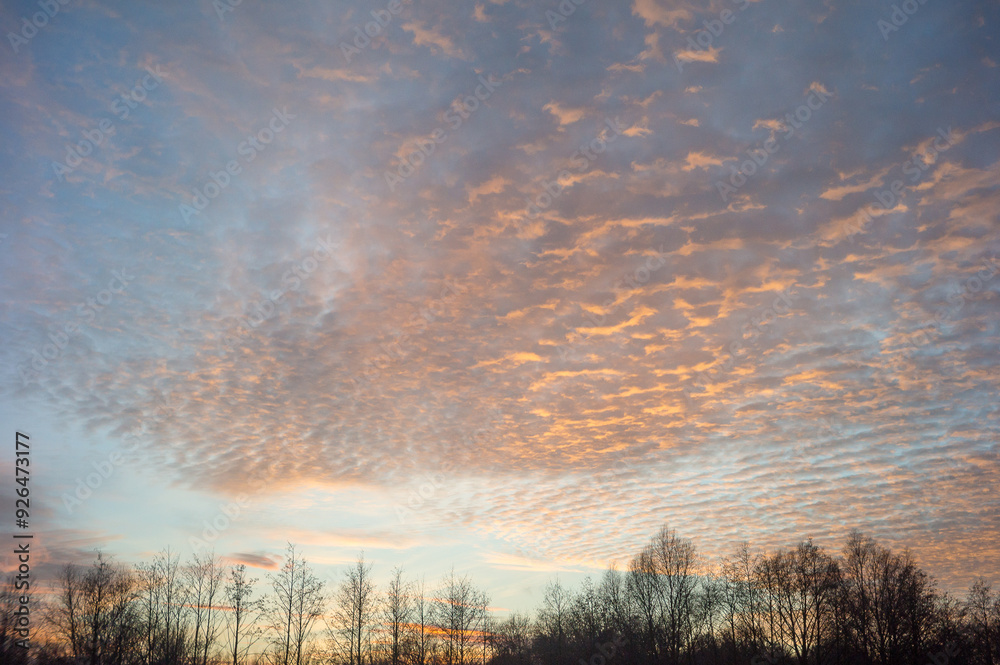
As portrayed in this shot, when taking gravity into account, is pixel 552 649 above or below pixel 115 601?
below

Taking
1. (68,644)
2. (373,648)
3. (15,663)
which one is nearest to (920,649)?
(373,648)

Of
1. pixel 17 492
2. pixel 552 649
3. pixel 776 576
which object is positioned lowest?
pixel 552 649

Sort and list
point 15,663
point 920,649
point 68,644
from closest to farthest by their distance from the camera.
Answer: point 15,663
point 68,644
point 920,649

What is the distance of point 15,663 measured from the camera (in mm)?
34781

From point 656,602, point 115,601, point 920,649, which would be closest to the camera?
point 115,601

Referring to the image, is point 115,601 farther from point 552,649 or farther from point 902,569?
point 902,569

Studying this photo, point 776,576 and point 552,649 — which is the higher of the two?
point 776,576

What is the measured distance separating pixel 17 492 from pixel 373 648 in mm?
54434

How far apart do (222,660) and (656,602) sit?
47764 millimetres

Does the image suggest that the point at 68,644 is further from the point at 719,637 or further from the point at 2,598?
the point at 719,637

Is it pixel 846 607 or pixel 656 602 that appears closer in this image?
pixel 846 607

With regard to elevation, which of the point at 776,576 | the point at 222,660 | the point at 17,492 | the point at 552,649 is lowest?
the point at 552,649

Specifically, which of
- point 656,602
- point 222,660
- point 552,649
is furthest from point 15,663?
point 552,649

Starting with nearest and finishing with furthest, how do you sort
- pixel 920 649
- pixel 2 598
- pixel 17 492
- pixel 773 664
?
pixel 17 492 < pixel 2 598 < pixel 920 649 < pixel 773 664
